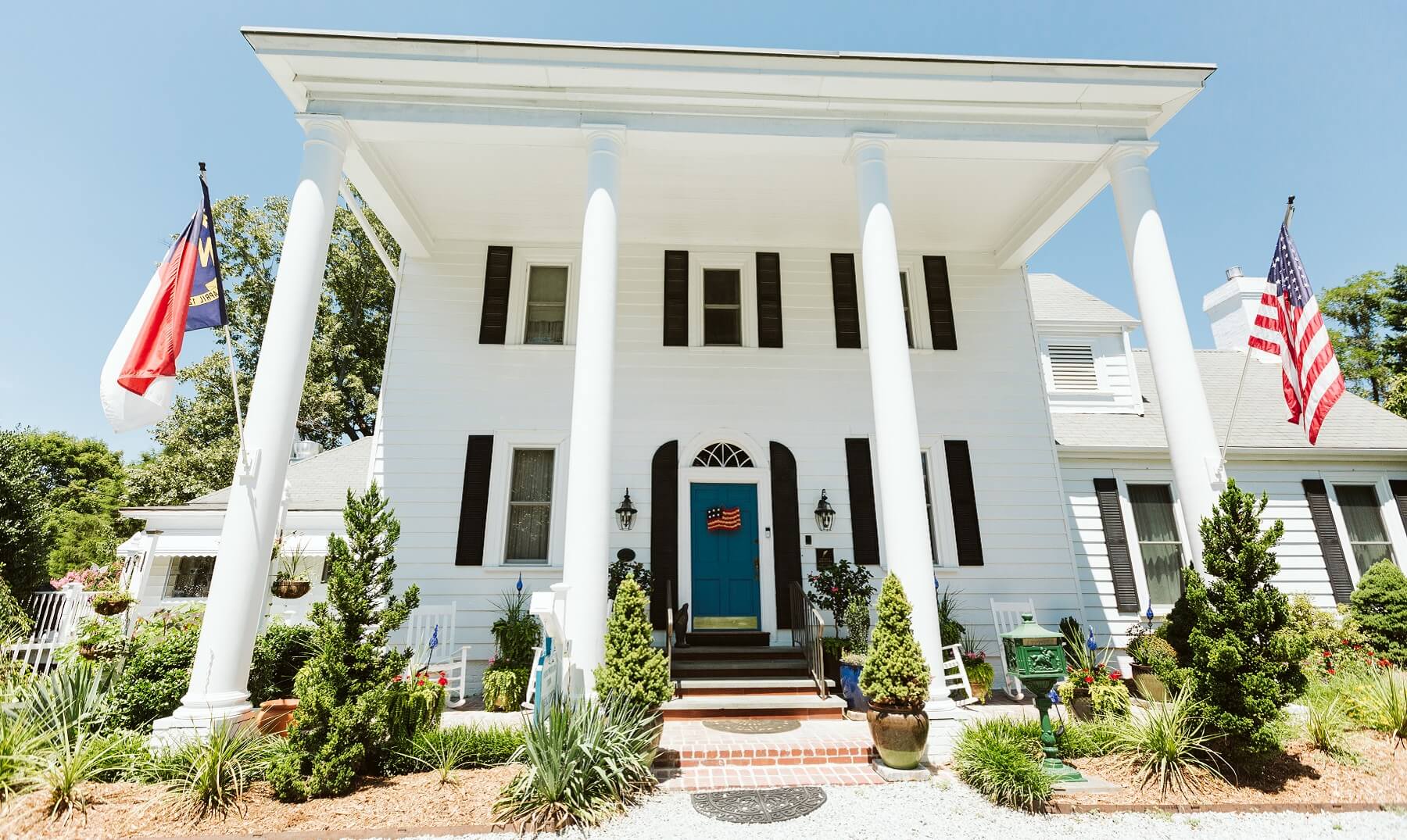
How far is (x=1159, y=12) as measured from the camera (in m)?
7.87

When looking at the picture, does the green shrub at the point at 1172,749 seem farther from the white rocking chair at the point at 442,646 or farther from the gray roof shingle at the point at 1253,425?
the white rocking chair at the point at 442,646

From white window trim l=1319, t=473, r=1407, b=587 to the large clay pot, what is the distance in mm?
9412

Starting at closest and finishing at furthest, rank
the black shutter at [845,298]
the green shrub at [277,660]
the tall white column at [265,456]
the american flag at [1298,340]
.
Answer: the tall white column at [265,456]
the american flag at [1298,340]
the green shrub at [277,660]
the black shutter at [845,298]

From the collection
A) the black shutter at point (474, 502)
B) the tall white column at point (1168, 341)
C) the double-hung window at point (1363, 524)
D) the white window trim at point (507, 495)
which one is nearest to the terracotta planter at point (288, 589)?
the black shutter at point (474, 502)

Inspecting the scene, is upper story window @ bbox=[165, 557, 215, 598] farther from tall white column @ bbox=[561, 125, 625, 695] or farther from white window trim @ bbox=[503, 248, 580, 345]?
tall white column @ bbox=[561, 125, 625, 695]

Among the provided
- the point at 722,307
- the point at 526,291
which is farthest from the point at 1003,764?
the point at 526,291

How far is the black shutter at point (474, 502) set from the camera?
28.5 ft

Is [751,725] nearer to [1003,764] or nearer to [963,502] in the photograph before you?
[1003,764]

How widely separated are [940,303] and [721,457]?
4.56 meters

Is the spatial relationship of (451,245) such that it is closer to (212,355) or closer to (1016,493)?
(1016,493)

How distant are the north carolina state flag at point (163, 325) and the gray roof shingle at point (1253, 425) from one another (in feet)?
37.8

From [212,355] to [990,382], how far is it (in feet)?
74.3

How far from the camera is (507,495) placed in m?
9.10

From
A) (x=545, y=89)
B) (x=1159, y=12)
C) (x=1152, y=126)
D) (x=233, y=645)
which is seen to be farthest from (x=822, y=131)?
(x=233, y=645)
